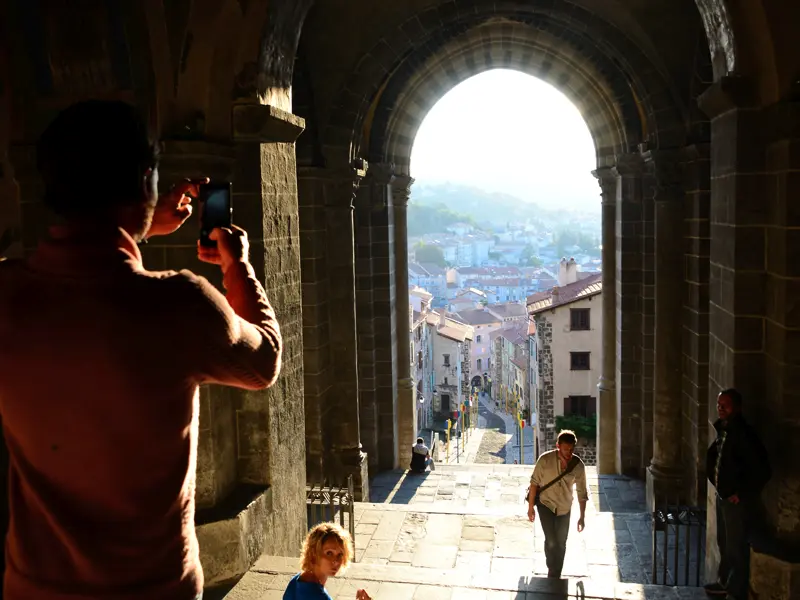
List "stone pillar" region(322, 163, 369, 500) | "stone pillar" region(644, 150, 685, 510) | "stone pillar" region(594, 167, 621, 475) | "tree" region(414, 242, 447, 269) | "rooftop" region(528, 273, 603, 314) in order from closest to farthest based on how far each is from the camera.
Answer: "stone pillar" region(644, 150, 685, 510), "stone pillar" region(322, 163, 369, 500), "stone pillar" region(594, 167, 621, 475), "rooftop" region(528, 273, 603, 314), "tree" region(414, 242, 447, 269)

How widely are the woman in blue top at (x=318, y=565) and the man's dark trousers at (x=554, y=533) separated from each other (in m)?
2.88

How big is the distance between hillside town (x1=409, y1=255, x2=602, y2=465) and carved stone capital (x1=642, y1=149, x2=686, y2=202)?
42.1 feet

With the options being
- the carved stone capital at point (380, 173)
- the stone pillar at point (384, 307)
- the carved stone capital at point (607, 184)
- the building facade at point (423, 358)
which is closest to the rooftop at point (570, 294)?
the building facade at point (423, 358)

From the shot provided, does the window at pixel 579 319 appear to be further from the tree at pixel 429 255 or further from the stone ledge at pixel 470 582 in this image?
the tree at pixel 429 255

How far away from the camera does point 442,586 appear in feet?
17.1

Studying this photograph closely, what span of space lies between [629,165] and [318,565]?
8624mm

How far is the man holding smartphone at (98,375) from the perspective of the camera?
1.58 metres

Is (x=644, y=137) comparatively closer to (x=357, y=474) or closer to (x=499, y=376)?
(x=357, y=474)

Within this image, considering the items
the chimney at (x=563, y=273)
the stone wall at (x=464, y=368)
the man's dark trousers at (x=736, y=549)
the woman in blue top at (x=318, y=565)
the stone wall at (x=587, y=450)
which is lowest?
the stone wall at (x=464, y=368)

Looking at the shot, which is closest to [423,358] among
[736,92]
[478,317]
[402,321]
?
[478,317]

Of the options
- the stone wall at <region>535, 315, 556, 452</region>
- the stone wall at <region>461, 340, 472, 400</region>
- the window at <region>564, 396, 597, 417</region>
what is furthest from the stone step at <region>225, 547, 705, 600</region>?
the stone wall at <region>461, 340, 472, 400</region>

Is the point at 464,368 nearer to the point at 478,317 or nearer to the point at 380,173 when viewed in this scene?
the point at 478,317

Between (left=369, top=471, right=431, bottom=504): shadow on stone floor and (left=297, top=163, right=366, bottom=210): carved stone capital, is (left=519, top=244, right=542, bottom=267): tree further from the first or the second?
(left=297, top=163, right=366, bottom=210): carved stone capital

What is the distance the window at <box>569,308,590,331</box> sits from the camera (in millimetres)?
25312
